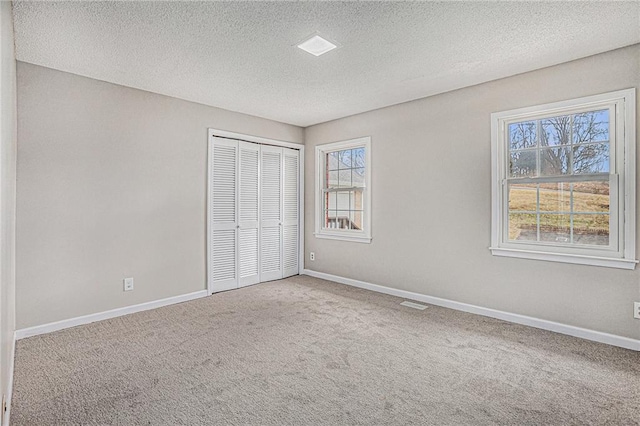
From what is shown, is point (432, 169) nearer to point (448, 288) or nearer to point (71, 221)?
point (448, 288)

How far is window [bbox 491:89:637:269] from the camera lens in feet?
9.23

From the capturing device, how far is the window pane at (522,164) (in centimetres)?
334

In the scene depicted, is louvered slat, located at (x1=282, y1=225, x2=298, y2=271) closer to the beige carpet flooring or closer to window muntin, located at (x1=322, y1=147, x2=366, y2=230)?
window muntin, located at (x1=322, y1=147, x2=366, y2=230)

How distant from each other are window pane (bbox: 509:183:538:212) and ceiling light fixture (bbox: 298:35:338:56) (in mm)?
2287

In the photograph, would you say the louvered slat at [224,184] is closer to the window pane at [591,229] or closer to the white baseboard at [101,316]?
the white baseboard at [101,316]

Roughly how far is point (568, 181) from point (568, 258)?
0.70 metres

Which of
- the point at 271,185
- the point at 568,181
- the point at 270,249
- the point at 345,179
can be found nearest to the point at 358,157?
the point at 345,179

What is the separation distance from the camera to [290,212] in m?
5.50

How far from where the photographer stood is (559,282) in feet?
10.2

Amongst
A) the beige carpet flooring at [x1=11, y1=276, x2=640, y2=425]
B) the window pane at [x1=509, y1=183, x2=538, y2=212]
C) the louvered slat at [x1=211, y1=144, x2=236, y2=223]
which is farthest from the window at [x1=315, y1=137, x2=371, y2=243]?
the window pane at [x1=509, y1=183, x2=538, y2=212]

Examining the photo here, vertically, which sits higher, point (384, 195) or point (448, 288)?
point (384, 195)

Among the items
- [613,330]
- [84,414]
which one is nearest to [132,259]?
[84,414]

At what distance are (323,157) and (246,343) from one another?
3.31m

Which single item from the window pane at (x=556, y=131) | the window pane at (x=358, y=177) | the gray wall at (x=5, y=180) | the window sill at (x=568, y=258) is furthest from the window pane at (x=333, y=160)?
the gray wall at (x=5, y=180)
